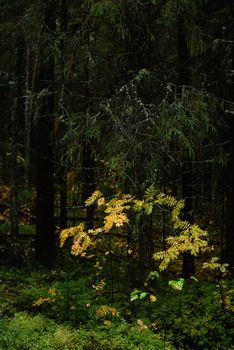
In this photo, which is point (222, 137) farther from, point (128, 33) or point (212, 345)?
point (212, 345)

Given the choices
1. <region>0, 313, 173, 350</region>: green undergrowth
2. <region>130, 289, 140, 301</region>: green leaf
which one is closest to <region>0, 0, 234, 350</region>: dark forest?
<region>0, 313, 173, 350</region>: green undergrowth

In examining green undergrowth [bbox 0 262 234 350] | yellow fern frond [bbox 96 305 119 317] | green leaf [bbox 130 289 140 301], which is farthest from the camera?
yellow fern frond [bbox 96 305 119 317]

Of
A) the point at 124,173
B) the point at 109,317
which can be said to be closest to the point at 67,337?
the point at 109,317

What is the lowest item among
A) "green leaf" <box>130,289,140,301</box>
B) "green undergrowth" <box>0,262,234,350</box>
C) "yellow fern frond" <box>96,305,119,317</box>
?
"green undergrowth" <box>0,262,234,350</box>

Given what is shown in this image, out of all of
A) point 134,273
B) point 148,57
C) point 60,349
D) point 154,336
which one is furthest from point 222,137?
point 60,349

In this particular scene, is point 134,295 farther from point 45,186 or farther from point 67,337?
point 45,186

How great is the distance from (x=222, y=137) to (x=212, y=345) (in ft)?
21.1

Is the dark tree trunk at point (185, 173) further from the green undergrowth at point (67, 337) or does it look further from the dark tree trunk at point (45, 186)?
the green undergrowth at point (67, 337)

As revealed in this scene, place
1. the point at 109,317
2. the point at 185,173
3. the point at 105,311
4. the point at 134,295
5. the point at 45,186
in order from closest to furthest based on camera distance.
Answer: the point at 134,295 < the point at 105,311 < the point at 109,317 < the point at 185,173 < the point at 45,186

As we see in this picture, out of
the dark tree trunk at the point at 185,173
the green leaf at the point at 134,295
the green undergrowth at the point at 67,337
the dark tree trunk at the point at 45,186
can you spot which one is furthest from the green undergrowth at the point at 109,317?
the green leaf at the point at 134,295

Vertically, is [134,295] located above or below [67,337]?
above

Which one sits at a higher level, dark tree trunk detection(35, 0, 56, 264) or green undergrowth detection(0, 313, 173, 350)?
dark tree trunk detection(35, 0, 56, 264)

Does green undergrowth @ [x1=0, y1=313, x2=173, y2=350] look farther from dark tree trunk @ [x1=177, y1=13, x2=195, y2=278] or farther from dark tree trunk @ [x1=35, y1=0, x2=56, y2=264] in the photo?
dark tree trunk @ [x1=177, y1=13, x2=195, y2=278]

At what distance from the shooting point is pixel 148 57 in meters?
9.29
